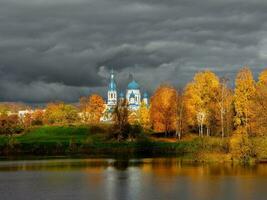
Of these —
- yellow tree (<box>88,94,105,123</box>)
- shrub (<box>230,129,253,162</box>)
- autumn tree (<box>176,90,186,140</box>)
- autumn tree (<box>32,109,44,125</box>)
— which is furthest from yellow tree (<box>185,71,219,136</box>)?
autumn tree (<box>32,109,44,125</box>)

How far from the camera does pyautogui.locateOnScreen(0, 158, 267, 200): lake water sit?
43906 millimetres

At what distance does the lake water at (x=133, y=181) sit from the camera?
144 ft

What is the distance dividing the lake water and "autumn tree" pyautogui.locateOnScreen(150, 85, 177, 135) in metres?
32.3

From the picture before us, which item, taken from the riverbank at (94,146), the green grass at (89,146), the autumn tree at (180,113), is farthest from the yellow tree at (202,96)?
the green grass at (89,146)

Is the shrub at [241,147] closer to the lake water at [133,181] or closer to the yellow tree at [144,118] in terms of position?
the lake water at [133,181]

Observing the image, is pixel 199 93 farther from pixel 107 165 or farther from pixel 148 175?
pixel 148 175

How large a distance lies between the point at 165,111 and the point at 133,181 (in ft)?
182

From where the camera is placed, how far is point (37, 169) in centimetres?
6850

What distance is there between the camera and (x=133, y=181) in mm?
53469

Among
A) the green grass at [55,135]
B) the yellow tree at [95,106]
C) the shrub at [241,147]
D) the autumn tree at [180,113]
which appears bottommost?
the shrub at [241,147]

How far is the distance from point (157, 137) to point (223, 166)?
1831 inches

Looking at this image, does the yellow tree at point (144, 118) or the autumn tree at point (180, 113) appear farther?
the yellow tree at point (144, 118)

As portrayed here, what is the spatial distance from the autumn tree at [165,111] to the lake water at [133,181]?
32266 millimetres

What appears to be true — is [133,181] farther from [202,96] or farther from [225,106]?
[202,96]
